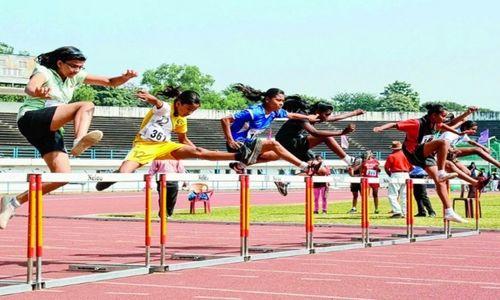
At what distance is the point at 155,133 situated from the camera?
10.6 metres

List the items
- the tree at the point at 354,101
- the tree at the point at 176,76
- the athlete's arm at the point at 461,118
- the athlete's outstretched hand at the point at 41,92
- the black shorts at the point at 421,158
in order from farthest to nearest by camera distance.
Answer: the tree at the point at 354,101
the tree at the point at 176,76
the athlete's arm at the point at 461,118
the black shorts at the point at 421,158
the athlete's outstretched hand at the point at 41,92

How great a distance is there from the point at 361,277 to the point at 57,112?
3.24 m

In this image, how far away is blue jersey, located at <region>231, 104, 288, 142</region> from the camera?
1159cm

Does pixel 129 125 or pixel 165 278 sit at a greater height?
pixel 129 125

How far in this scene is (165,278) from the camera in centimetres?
884

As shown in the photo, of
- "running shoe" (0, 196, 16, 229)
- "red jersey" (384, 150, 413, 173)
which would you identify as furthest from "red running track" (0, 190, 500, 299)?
"red jersey" (384, 150, 413, 173)

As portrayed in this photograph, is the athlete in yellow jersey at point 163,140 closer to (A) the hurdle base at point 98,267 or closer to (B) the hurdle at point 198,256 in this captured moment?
(B) the hurdle at point 198,256

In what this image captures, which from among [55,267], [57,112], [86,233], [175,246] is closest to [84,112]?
[57,112]

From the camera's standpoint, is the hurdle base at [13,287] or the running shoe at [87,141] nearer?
the hurdle base at [13,287]

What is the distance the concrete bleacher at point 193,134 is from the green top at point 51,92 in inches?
1737

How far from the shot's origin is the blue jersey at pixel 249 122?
1159cm

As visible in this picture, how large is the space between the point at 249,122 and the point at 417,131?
2523 millimetres

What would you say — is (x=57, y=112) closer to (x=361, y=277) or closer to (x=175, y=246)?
(x=361, y=277)

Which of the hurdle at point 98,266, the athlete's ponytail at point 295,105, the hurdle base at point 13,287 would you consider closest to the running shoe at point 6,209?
the hurdle at point 98,266
